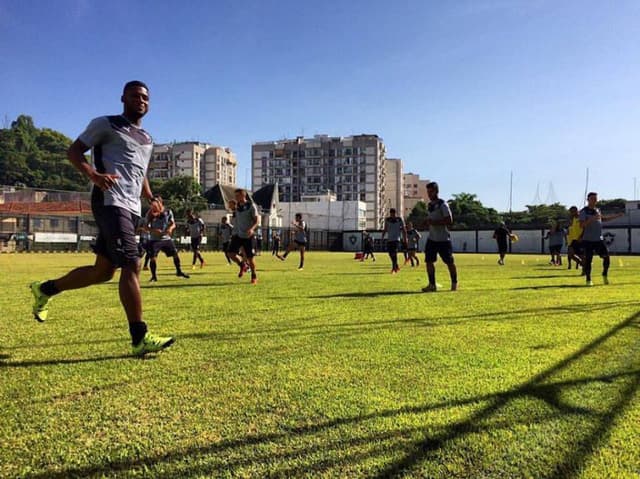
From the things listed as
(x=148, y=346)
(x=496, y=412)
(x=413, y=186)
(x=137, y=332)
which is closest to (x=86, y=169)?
(x=137, y=332)

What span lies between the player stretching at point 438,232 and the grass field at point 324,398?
356 centimetres

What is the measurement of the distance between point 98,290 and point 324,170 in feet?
448

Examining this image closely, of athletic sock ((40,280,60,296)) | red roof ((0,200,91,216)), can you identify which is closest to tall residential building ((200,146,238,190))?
red roof ((0,200,91,216))

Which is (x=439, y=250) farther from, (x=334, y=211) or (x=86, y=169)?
(x=334, y=211)

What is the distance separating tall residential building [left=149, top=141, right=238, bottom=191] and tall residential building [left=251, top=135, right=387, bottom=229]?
12.7m

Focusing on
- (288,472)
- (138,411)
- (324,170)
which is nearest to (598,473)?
(288,472)

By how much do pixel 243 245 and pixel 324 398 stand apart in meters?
8.49

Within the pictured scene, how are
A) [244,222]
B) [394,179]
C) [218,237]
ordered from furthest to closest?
[394,179] < [218,237] < [244,222]

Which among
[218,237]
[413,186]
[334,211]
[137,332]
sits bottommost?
[137,332]

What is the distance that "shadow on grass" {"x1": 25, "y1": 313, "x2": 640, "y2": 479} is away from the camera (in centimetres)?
203

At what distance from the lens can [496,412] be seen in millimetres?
2629

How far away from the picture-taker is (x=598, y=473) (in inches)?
78.5

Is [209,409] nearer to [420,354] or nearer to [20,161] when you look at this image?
[420,354]

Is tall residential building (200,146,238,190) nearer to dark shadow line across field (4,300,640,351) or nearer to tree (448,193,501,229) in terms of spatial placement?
tree (448,193,501,229)
